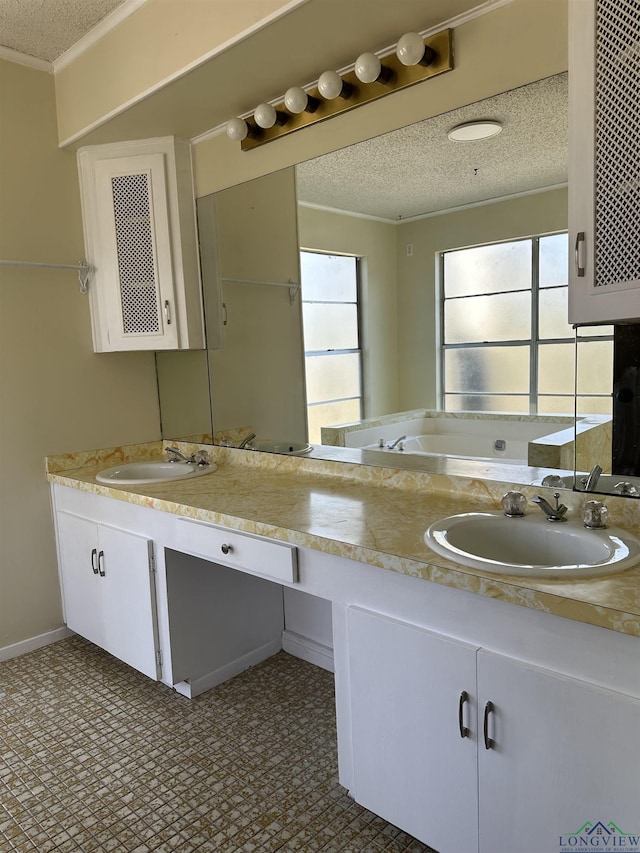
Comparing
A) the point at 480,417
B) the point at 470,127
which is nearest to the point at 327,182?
the point at 470,127

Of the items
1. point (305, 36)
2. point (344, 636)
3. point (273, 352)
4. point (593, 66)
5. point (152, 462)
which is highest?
point (305, 36)

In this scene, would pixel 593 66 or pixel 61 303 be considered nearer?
pixel 593 66

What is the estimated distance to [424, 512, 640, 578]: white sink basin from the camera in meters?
1.24

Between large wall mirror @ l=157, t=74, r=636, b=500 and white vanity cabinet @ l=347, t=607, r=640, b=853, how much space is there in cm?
65

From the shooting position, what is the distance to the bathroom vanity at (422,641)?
110 cm

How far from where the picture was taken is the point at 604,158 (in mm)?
1253

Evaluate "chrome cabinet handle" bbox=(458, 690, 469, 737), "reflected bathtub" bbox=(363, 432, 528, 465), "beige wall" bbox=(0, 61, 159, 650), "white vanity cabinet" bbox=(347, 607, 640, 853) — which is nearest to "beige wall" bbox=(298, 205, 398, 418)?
"reflected bathtub" bbox=(363, 432, 528, 465)

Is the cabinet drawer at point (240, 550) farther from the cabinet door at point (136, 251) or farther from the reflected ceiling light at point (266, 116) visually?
the reflected ceiling light at point (266, 116)

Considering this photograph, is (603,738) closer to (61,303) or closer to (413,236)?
(413,236)

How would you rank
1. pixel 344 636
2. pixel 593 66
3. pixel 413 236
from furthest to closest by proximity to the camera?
pixel 413 236 → pixel 344 636 → pixel 593 66

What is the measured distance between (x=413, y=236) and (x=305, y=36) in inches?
26.2

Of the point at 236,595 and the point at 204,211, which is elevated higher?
the point at 204,211

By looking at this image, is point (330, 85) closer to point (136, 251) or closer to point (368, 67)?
point (368, 67)

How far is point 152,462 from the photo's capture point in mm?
2777
